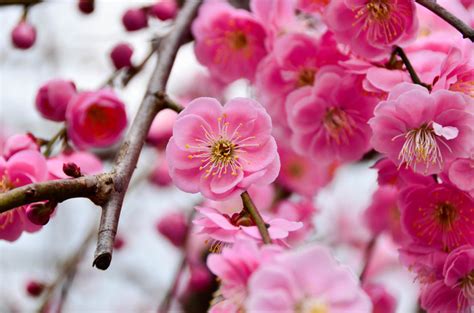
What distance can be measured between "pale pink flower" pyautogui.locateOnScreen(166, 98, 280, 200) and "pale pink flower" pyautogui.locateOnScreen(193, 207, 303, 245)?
0.15 ft

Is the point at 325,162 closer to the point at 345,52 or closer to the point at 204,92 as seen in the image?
the point at 345,52

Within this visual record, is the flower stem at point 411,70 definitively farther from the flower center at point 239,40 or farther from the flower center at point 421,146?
the flower center at point 239,40

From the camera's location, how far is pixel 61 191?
0.89 meters

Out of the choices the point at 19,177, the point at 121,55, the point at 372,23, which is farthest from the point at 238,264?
the point at 121,55

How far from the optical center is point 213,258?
0.84 m

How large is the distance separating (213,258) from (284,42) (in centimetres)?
67

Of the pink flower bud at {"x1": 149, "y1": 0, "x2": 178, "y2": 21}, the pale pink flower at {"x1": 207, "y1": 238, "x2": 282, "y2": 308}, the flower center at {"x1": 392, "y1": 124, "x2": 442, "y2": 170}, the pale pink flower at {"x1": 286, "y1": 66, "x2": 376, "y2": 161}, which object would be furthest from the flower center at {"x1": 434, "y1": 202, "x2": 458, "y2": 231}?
the pink flower bud at {"x1": 149, "y1": 0, "x2": 178, "y2": 21}

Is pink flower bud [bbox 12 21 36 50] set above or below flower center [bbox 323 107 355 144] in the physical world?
below

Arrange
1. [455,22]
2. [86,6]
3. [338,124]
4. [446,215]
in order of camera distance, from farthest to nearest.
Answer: [86,6] → [338,124] → [446,215] → [455,22]

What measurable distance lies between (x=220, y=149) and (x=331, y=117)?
1.15ft

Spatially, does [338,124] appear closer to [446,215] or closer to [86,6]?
[446,215]

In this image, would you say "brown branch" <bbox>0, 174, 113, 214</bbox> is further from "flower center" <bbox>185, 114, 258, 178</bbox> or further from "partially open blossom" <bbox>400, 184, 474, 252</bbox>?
"partially open blossom" <bbox>400, 184, 474, 252</bbox>

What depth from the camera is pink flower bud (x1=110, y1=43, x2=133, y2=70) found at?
1.69m

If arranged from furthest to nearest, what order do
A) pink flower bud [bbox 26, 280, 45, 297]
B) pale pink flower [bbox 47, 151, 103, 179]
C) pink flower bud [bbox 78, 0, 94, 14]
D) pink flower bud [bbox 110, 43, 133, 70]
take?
pink flower bud [bbox 26, 280, 45, 297], pink flower bud [bbox 78, 0, 94, 14], pink flower bud [bbox 110, 43, 133, 70], pale pink flower [bbox 47, 151, 103, 179]
